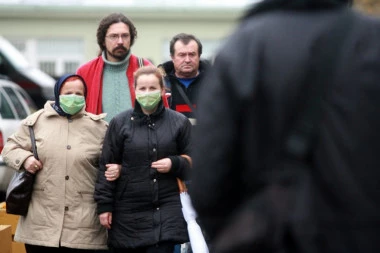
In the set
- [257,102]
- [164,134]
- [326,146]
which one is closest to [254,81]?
[257,102]

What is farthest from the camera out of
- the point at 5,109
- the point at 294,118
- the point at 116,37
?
the point at 5,109

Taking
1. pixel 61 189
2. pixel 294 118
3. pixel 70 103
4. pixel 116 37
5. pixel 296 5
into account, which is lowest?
pixel 61 189

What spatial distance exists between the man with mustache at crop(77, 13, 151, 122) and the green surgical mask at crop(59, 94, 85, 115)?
2.71ft

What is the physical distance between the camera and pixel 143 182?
6.94 metres

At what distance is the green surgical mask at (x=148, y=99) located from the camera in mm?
6965

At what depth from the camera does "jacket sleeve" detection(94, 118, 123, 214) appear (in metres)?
6.93

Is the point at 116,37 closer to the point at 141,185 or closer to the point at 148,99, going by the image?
the point at 148,99

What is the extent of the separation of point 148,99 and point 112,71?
4.12ft

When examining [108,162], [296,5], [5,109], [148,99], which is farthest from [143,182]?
[5,109]

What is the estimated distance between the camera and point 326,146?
3029mm

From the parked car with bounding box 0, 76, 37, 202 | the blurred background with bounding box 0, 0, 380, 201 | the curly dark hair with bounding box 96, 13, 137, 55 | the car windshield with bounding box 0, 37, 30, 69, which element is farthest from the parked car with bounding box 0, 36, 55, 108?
the blurred background with bounding box 0, 0, 380, 201

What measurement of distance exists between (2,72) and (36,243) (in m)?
16.2

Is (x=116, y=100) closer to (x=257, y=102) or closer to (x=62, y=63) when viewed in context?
(x=257, y=102)

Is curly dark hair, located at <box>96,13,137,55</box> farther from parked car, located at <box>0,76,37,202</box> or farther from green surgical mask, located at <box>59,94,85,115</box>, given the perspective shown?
parked car, located at <box>0,76,37,202</box>
